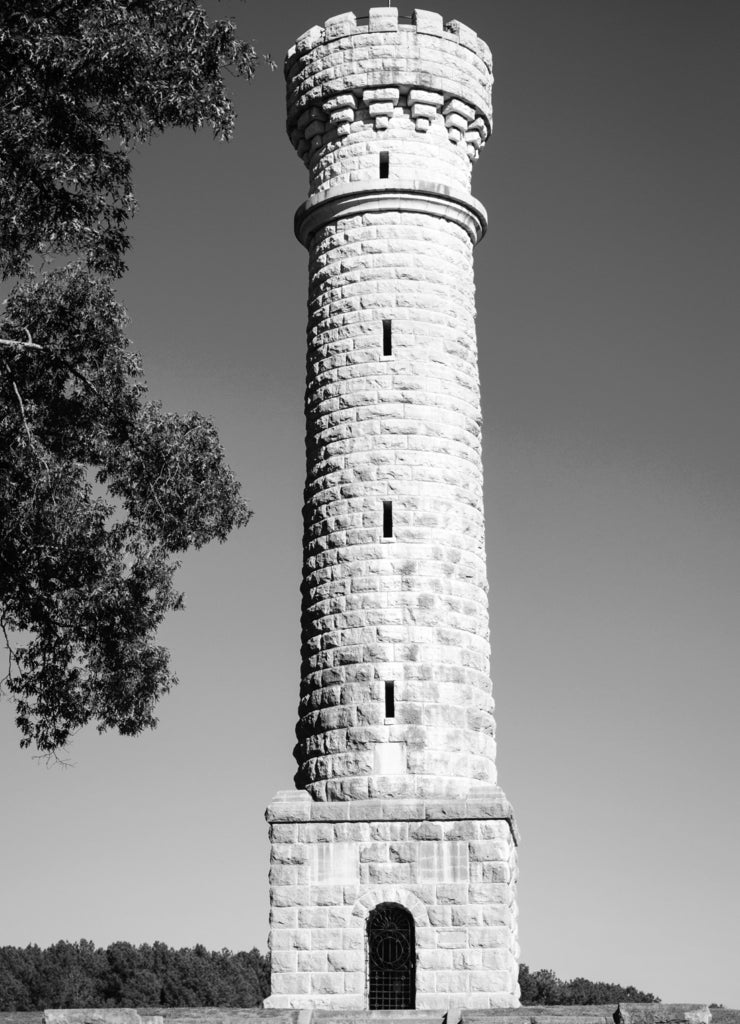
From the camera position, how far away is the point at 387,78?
2233cm

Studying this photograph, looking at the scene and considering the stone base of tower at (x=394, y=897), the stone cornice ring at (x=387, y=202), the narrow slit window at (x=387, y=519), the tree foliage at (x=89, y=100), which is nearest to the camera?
the tree foliage at (x=89, y=100)

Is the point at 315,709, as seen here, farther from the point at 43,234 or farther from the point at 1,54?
the point at 1,54

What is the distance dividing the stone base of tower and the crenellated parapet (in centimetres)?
1017

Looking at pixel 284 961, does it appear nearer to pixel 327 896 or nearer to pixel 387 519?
pixel 327 896

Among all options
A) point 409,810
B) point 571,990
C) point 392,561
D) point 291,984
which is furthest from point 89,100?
point 571,990

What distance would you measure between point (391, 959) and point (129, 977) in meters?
51.9

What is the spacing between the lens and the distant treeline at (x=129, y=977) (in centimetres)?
6494

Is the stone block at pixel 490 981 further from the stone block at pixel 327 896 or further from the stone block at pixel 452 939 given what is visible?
the stone block at pixel 327 896

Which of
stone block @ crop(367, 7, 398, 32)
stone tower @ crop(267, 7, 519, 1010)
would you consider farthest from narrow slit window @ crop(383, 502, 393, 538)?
stone block @ crop(367, 7, 398, 32)

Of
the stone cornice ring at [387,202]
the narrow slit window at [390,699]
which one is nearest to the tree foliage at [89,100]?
the stone cornice ring at [387,202]

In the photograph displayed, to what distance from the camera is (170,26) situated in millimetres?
18578

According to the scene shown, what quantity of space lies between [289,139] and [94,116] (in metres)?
5.93

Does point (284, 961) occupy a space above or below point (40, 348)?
below

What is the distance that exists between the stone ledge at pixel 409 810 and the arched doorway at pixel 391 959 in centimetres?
115
